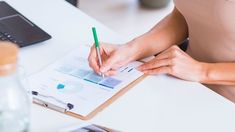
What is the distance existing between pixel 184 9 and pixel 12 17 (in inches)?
22.0

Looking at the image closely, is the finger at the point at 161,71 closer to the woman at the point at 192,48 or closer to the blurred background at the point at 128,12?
the woman at the point at 192,48

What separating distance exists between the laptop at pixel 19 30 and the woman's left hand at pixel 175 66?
0.35 meters

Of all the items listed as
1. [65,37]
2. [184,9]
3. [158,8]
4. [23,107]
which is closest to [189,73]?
[184,9]

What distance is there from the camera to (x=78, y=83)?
1.15 meters

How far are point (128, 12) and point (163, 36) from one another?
1.65m

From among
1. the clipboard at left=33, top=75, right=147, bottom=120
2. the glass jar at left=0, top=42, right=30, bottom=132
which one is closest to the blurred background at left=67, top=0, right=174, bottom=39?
the clipboard at left=33, top=75, right=147, bottom=120

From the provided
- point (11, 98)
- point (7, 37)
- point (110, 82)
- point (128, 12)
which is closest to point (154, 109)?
point (110, 82)

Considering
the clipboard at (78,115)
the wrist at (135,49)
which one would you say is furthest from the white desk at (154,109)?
the wrist at (135,49)

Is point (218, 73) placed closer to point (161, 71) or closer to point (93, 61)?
point (161, 71)

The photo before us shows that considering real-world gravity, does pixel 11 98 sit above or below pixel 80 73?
below

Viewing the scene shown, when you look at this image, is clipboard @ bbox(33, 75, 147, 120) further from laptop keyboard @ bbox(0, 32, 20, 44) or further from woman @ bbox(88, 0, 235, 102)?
laptop keyboard @ bbox(0, 32, 20, 44)

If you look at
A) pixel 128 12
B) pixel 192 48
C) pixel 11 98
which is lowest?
pixel 11 98

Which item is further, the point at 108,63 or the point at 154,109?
the point at 108,63

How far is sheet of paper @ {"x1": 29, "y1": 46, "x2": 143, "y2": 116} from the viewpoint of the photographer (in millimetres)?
1075
